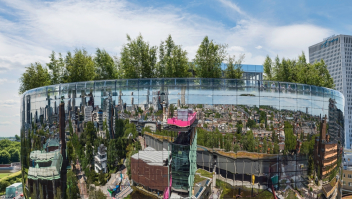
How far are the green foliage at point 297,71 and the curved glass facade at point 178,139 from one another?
38.4 ft

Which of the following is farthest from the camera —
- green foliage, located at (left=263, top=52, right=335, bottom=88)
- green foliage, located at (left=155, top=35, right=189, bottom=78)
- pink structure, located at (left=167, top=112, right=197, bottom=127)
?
green foliage, located at (left=263, top=52, right=335, bottom=88)

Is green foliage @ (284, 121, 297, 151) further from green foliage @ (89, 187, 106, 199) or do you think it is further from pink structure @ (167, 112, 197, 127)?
green foliage @ (89, 187, 106, 199)

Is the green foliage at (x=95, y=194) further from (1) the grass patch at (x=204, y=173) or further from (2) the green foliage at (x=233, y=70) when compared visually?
(2) the green foliage at (x=233, y=70)

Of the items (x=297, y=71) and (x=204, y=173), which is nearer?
(x=204, y=173)

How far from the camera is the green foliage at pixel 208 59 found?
2247cm

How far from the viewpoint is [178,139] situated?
13031mm

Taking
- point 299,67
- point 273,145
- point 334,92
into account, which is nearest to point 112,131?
point 273,145

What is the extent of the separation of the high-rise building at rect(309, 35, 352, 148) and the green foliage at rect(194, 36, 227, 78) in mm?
77381

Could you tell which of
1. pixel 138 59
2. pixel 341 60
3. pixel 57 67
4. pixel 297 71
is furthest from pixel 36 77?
pixel 341 60

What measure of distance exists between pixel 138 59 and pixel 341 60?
8417cm

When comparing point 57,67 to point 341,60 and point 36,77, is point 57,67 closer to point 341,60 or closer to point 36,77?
point 36,77

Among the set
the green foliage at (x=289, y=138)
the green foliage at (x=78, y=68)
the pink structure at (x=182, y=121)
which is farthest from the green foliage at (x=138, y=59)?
the green foliage at (x=289, y=138)

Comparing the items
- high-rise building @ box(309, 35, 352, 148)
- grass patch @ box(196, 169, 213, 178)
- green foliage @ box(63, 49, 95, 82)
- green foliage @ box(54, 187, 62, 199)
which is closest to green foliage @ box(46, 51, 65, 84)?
green foliage @ box(63, 49, 95, 82)

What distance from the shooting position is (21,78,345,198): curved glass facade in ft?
42.8
